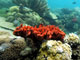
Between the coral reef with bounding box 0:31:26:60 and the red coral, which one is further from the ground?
the red coral

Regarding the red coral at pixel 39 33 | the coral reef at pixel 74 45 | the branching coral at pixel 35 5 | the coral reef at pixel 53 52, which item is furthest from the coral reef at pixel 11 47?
the branching coral at pixel 35 5

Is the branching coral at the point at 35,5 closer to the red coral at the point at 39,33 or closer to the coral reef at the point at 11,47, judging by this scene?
the red coral at the point at 39,33

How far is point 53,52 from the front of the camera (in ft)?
9.24

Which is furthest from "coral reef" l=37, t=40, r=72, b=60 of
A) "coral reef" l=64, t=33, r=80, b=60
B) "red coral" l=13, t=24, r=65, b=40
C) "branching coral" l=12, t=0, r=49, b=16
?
"branching coral" l=12, t=0, r=49, b=16

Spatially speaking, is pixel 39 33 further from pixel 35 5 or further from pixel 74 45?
pixel 35 5

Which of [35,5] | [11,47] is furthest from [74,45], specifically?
[35,5]

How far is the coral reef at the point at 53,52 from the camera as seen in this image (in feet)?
9.18

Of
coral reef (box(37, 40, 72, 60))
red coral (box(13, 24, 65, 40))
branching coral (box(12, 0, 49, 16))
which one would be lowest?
coral reef (box(37, 40, 72, 60))

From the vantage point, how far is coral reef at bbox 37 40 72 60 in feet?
9.18

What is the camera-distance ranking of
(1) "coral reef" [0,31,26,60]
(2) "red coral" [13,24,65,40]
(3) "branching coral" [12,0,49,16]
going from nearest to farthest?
(1) "coral reef" [0,31,26,60], (2) "red coral" [13,24,65,40], (3) "branching coral" [12,0,49,16]

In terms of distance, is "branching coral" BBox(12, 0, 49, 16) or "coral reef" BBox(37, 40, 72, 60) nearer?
"coral reef" BBox(37, 40, 72, 60)

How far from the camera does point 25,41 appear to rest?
3.33 meters

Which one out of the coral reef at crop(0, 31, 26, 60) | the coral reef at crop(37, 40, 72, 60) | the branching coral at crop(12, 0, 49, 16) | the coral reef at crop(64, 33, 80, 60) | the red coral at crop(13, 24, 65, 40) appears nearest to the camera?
the coral reef at crop(37, 40, 72, 60)

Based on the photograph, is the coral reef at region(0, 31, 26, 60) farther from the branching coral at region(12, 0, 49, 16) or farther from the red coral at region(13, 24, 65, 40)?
the branching coral at region(12, 0, 49, 16)
